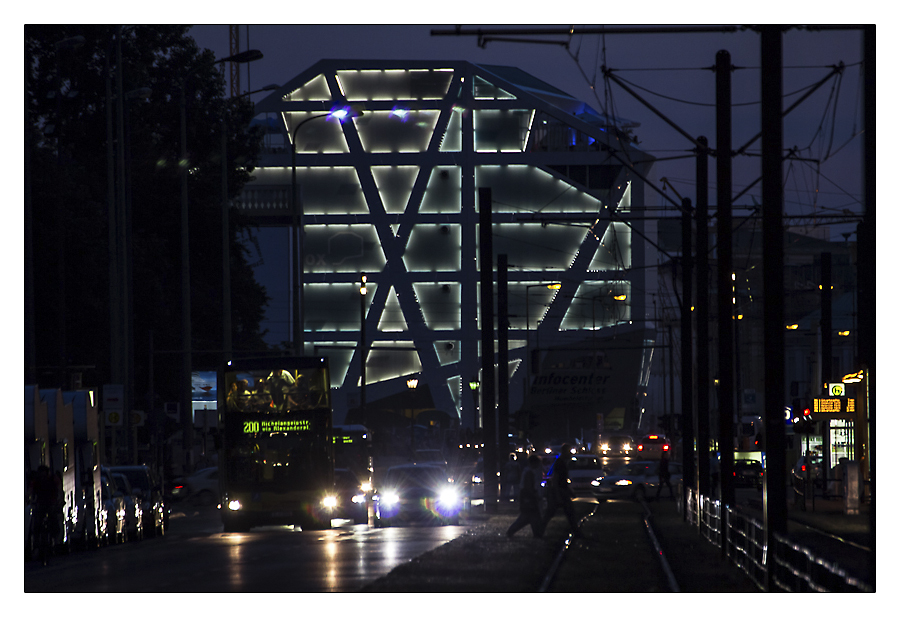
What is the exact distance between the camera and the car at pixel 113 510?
23.7m

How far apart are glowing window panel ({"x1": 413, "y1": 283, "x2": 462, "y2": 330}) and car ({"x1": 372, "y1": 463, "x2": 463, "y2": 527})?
74443 mm

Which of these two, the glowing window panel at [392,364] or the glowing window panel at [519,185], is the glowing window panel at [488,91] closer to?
the glowing window panel at [519,185]

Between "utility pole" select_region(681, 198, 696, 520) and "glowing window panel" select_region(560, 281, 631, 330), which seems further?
"glowing window panel" select_region(560, 281, 631, 330)

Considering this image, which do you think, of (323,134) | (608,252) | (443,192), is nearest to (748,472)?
(608,252)

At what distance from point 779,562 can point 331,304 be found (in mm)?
91386

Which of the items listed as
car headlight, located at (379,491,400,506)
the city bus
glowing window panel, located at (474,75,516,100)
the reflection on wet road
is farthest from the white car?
glowing window panel, located at (474,75,516,100)

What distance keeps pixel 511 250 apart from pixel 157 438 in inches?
2526

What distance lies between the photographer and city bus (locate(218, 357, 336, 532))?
29.0 meters

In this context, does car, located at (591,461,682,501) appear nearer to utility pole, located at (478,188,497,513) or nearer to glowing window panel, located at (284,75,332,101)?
utility pole, located at (478,188,497,513)

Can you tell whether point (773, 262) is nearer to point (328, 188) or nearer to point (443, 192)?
point (443, 192)

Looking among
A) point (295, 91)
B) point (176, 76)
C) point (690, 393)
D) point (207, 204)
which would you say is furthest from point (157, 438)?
Result: point (295, 91)

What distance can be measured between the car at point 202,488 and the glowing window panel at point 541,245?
61650 millimetres

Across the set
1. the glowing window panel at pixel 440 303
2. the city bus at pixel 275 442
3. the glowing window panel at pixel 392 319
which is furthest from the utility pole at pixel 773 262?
the glowing window panel at pixel 392 319

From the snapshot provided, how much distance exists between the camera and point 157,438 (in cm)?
3825
